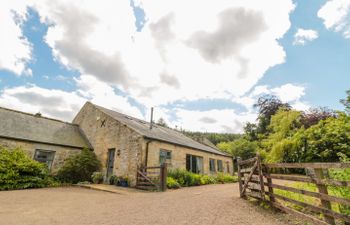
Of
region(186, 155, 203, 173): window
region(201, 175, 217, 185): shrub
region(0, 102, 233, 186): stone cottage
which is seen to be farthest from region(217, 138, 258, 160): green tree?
region(201, 175, 217, 185): shrub

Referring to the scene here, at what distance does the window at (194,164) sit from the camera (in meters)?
16.5

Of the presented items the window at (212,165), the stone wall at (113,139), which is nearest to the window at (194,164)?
the window at (212,165)

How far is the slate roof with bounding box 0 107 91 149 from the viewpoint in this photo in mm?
13355

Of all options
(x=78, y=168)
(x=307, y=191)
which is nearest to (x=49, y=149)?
(x=78, y=168)

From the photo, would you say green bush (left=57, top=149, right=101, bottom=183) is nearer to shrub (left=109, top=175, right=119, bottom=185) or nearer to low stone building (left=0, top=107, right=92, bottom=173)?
low stone building (left=0, top=107, right=92, bottom=173)

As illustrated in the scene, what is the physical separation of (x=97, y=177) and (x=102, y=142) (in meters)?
2.98

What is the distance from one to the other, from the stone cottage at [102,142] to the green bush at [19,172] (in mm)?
1553

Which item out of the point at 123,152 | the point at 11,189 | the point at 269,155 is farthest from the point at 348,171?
the point at 269,155

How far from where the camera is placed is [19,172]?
11.1 meters

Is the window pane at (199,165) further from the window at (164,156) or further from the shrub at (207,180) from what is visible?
the window at (164,156)

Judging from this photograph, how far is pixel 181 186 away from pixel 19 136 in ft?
35.2

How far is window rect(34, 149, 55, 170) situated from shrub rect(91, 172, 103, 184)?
10.2 ft

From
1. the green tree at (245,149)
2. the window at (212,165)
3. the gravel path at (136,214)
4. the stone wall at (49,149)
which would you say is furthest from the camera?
the green tree at (245,149)

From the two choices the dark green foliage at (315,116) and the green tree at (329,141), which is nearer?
the green tree at (329,141)
